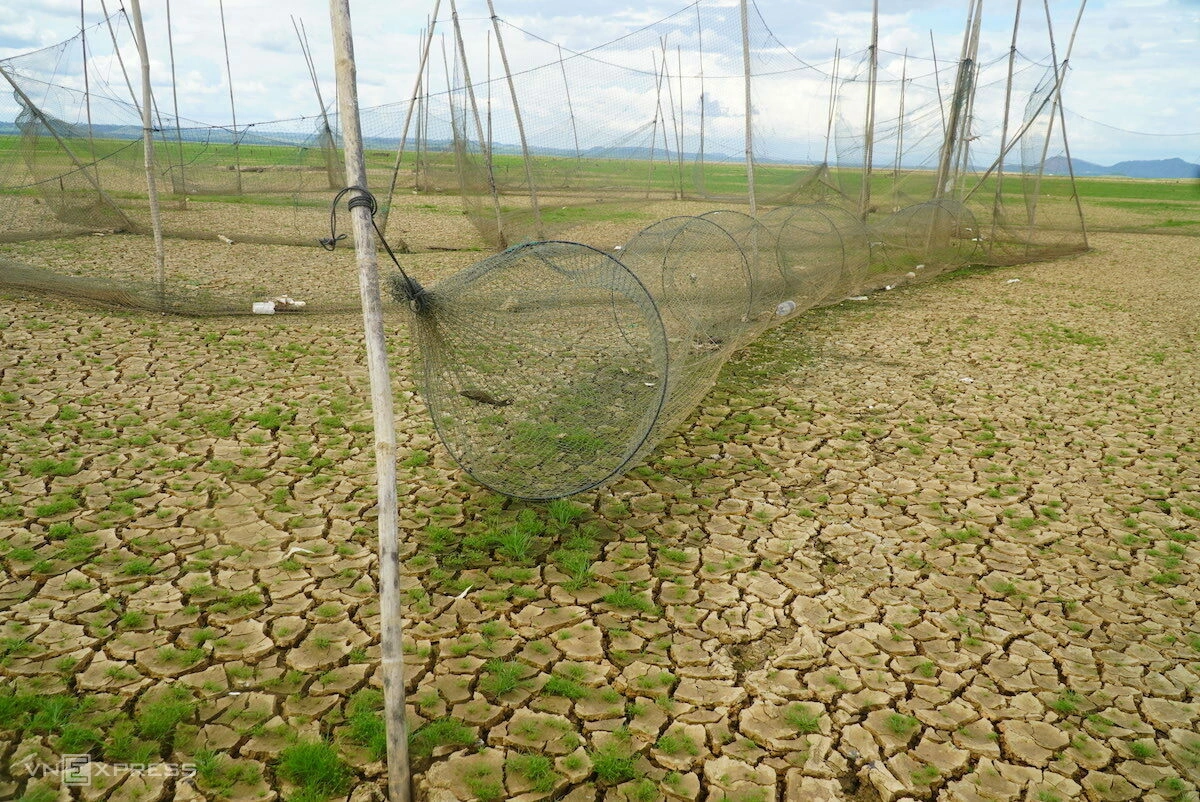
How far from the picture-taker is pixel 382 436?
2203 millimetres

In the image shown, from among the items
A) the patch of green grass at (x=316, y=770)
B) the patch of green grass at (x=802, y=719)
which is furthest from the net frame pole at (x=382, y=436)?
the patch of green grass at (x=802, y=719)

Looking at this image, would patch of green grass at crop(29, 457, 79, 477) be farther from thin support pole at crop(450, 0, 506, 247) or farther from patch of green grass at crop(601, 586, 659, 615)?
thin support pole at crop(450, 0, 506, 247)

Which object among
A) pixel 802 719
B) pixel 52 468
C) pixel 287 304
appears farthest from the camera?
pixel 287 304

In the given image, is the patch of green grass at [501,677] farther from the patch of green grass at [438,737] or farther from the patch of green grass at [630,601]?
the patch of green grass at [630,601]

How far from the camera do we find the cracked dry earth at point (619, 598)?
232cm

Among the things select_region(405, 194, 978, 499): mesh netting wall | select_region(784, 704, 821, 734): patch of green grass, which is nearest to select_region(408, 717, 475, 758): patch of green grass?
select_region(784, 704, 821, 734): patch of green grass

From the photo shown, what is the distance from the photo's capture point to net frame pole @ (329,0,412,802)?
2131mm

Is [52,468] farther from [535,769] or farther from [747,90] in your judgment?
[747,90]

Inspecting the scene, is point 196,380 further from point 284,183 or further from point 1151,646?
point 284,183

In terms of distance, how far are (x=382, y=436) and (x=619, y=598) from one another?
134cm

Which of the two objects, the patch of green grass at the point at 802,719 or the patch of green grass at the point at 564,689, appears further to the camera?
the patch of green grass at the point at 564,689

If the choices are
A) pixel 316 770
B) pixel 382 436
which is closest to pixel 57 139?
pixel 382 436

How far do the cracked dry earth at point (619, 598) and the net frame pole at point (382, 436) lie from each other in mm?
184

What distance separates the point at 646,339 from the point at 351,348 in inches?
97.6
